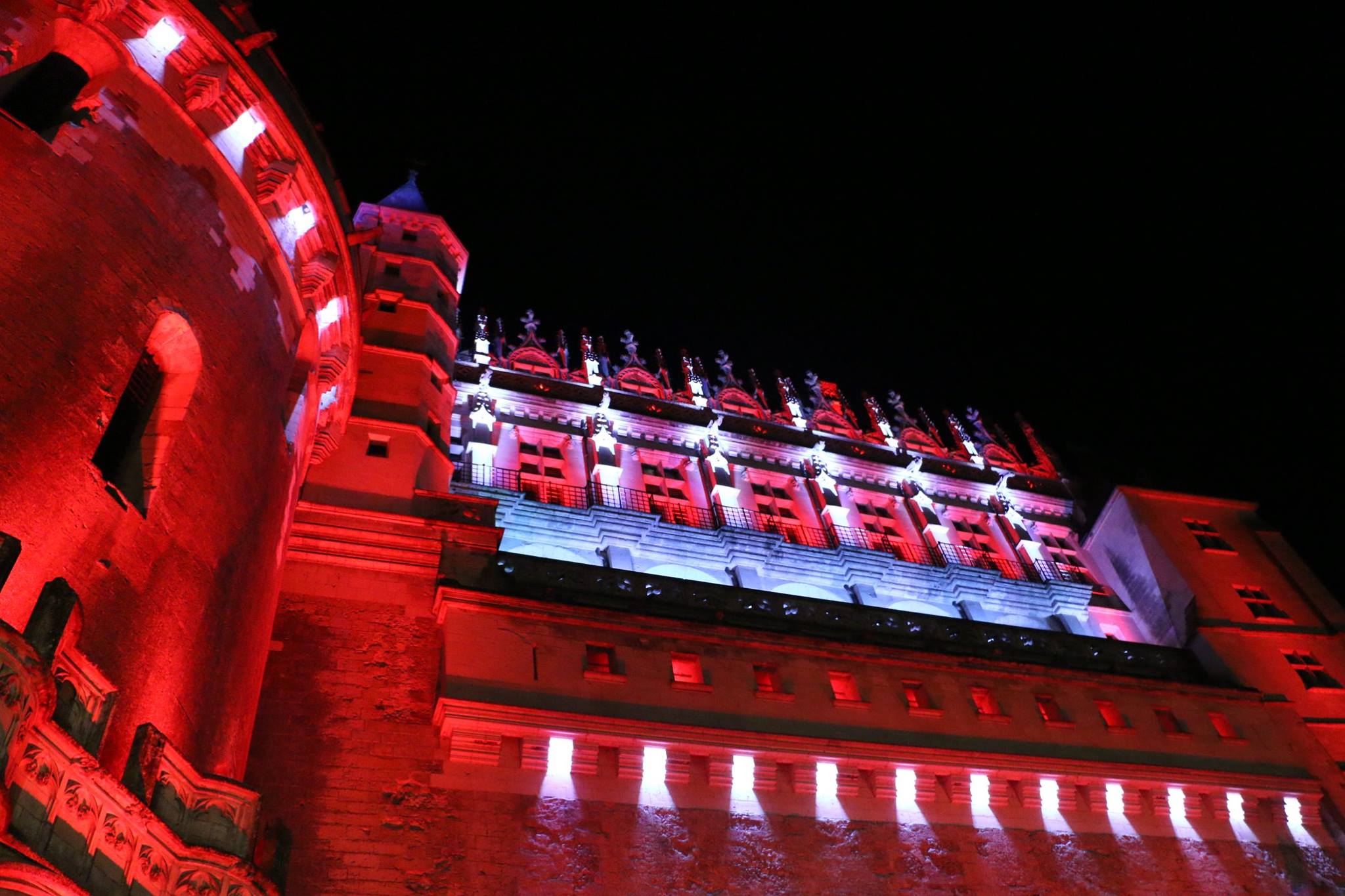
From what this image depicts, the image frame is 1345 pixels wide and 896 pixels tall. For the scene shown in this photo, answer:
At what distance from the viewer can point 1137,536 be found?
104 feet

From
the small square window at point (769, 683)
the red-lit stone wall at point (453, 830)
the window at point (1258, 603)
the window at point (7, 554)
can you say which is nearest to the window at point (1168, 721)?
the red-lit stone wall at point (453, 830)

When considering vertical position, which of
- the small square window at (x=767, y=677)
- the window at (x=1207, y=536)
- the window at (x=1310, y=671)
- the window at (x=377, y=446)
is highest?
the window at (x=1207, y=536)

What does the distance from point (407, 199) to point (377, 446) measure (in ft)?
35.1

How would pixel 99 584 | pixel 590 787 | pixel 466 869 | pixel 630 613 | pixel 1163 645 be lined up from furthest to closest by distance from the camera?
pixel 1163 645, pixel 630 613, pixel 590 787, pixel 466 869, pixel 99 584

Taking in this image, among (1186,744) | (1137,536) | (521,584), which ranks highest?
(1137,536)

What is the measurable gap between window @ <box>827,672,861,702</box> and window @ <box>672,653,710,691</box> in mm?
2853

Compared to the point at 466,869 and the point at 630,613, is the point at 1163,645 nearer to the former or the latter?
the point at 630,613

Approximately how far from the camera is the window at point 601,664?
19109 mm

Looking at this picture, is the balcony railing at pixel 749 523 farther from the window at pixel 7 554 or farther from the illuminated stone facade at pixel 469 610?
the window at pixel 7 554

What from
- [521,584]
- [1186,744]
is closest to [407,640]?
[521,584]

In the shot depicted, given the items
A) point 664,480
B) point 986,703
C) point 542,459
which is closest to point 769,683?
point 986,703

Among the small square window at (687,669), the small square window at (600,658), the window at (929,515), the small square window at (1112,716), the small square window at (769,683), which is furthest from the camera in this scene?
the window at (929,515)

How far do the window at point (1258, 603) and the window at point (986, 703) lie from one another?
1168 cm

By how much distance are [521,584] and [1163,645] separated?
727 inches
